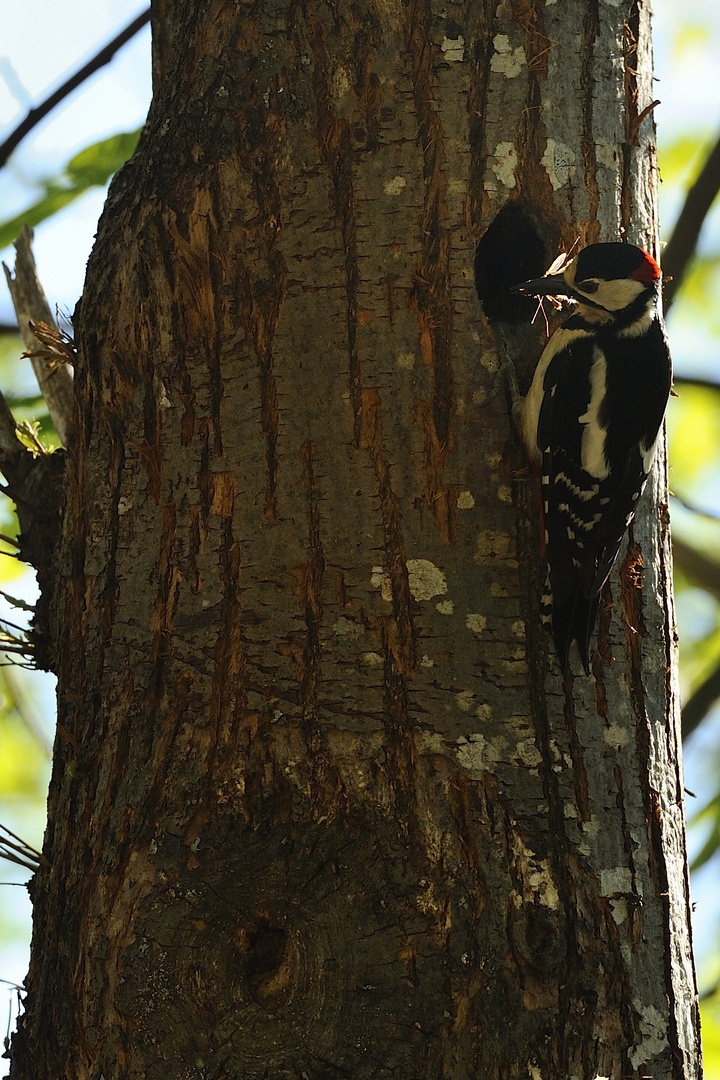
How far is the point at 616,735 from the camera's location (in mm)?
1934

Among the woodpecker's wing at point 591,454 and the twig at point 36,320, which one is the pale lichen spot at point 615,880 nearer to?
the woodpecker's wing at point 591,454

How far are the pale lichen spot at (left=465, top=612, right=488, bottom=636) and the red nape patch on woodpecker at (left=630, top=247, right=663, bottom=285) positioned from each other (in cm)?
95

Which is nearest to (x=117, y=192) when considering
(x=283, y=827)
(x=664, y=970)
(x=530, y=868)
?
(x=283, y=827)

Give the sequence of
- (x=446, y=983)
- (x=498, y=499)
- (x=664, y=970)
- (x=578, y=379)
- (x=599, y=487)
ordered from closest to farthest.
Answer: (x=446, y=983) < (x=664, y=970) < (x=498, y=499) < (x=599, y=487) < (x=578, y=379)

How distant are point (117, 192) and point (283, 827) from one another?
141 cm

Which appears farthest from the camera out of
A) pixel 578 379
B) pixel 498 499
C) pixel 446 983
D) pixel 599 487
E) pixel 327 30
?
pixel 578 379

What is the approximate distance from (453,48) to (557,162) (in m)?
0.32

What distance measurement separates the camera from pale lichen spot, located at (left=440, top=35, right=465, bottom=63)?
87.0 inches

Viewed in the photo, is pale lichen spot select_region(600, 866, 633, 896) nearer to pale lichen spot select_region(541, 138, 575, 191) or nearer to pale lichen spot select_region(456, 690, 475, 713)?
pale lichen spot select_region(456, 690, 475, 713)

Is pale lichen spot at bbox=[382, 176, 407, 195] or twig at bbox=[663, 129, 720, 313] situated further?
twig at bbox=[663, 129, 720, 313]

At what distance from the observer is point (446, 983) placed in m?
1.69

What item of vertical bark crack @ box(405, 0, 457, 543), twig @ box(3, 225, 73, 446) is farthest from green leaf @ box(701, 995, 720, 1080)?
twig @ box(3, 225, 73, 446)

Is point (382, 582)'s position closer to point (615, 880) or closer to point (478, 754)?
point (478, 754)

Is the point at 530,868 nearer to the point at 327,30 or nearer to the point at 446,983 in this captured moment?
the point at 446,983
